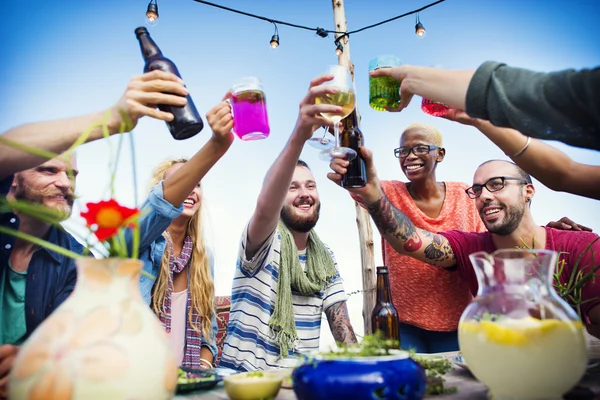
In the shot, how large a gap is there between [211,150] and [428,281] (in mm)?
1551

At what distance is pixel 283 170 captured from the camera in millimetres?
1864

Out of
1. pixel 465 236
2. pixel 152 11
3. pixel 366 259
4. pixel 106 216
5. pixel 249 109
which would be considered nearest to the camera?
pixel 106 216

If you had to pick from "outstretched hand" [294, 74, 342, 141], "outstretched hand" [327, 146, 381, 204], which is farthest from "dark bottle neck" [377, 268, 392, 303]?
"outstretched hand" [294, 74, 342, 141]

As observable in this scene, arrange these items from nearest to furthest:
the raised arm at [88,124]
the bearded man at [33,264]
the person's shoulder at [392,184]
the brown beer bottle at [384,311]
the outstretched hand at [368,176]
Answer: the raised arm at [88,124]
the bearded man at [33,264]
the brown beer bottle at [384,311]
the outstretched hand at [368,176]
the person's shoulder at [392,184]

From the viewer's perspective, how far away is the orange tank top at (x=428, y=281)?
2.44m

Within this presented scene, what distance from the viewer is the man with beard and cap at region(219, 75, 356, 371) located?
187 cm

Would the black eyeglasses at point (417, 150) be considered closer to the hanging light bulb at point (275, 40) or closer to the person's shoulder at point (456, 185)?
the person's shoulder at point (456, 185)

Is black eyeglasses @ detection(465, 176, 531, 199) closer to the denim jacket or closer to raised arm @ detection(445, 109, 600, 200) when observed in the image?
raised arm @ detection(445, 109, 600, 200)

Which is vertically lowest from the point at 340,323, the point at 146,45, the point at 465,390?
the point at 340,323

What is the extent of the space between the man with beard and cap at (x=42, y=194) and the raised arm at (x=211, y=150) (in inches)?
11.8

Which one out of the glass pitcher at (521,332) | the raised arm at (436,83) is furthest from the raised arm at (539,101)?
the glass pitcher at (521,332)

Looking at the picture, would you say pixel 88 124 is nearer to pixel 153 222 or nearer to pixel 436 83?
pixel 153 222

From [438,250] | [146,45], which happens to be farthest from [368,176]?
[146,45]

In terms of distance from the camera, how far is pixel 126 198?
2.51 feet
